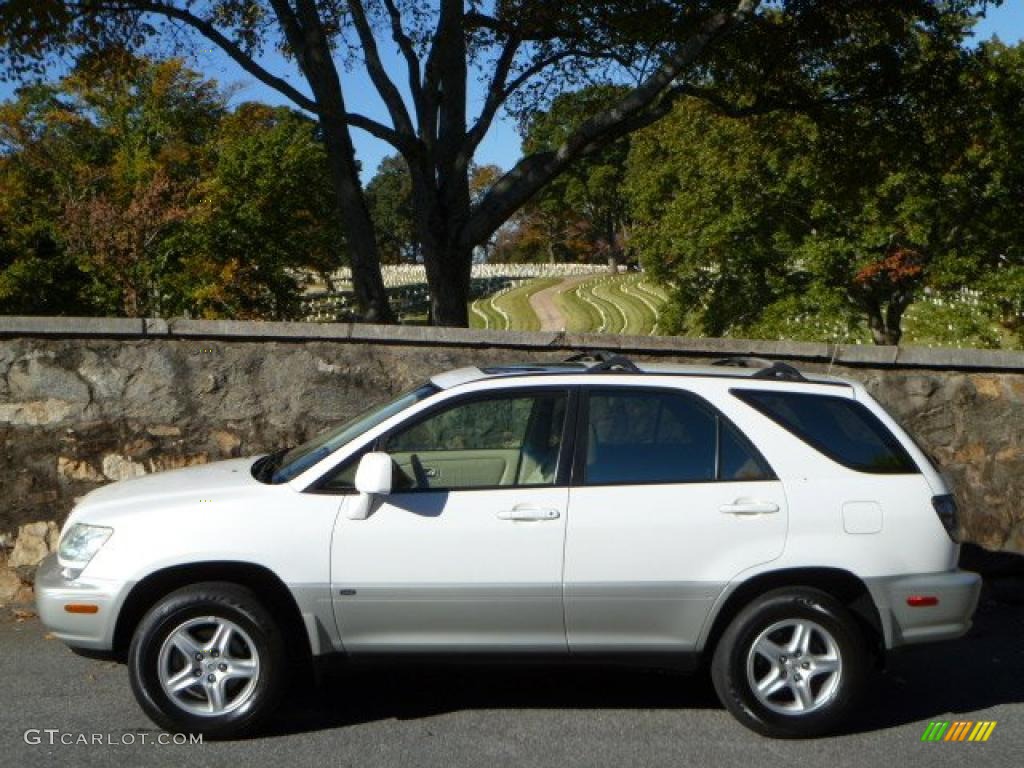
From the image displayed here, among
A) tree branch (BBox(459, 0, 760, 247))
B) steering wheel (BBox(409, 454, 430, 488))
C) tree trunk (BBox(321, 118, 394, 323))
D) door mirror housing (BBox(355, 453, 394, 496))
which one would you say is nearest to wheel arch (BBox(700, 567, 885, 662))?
steering wheel (BBox(409, 454, 430, 488))

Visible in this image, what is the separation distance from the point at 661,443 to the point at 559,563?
2.50 feet

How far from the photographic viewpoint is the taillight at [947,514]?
5570 mm

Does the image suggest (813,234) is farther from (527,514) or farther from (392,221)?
(392,221)

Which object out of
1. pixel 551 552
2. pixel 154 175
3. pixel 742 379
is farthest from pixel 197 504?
pixel 154 175

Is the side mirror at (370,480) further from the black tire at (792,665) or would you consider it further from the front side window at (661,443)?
the black tire at (792,665)

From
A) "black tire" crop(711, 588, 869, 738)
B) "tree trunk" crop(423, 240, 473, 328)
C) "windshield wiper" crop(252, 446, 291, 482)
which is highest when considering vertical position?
"tree trunk" crop(423, 240, 473, 328)

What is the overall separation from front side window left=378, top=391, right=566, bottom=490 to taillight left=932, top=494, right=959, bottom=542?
5.80 ft

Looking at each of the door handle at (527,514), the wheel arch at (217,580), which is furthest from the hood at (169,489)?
the door handle at (527,514)

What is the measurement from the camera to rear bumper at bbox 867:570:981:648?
547cm

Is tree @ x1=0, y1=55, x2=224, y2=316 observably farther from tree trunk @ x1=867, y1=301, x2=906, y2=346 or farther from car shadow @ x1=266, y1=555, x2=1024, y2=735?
car shadow @ x1=266, y1=555, x2=1024, y2=735

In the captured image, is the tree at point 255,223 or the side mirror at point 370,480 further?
the tree at point 255,223

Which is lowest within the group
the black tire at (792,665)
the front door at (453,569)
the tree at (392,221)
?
the black tire at (792,665)

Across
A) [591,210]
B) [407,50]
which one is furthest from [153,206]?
[591,210]

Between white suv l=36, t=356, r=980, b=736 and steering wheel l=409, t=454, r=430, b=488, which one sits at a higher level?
steering wheel l=409, t=454, r=430, b=488
